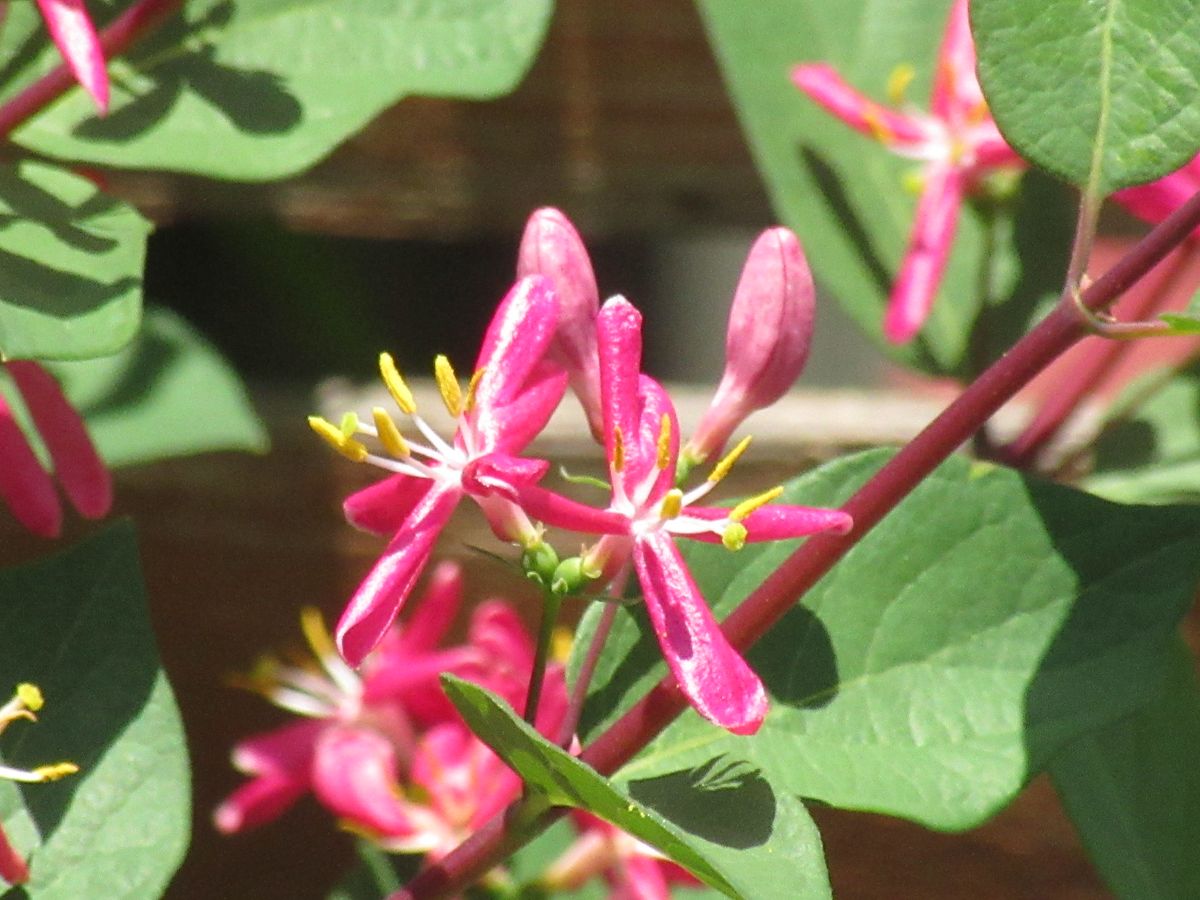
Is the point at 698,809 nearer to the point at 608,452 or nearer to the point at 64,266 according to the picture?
the point at 608,452

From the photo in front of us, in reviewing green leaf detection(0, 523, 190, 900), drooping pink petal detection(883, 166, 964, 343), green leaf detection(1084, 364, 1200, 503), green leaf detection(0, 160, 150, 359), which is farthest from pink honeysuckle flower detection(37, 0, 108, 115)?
green leaf detection(1084, 364, 1200, 503)

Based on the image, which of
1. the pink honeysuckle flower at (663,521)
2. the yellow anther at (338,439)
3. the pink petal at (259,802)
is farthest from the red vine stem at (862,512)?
the pink petal at (259,802)

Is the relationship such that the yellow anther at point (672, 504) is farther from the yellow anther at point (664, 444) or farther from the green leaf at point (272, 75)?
the green leaf at point (272, 75)

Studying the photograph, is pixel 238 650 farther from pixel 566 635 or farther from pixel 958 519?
pixel 958 519

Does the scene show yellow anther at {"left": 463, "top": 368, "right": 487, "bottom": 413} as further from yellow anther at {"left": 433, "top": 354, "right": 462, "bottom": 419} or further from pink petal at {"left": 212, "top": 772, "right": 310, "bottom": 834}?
pink petal at {"left": 212, "top": 772, "right": 310, "bottom": 834}

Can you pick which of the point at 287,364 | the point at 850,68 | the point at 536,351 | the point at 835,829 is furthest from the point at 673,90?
the point at 536,351

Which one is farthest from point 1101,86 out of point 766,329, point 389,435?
point 389,435
